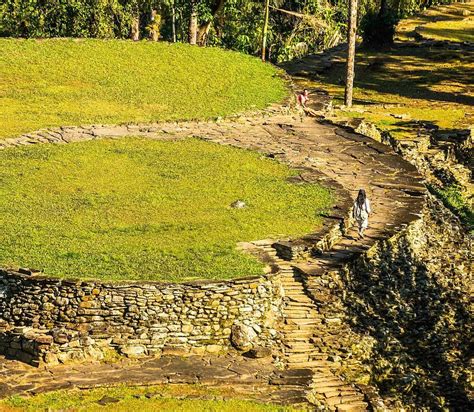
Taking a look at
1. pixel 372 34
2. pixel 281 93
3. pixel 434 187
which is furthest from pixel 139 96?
pixel 372 34

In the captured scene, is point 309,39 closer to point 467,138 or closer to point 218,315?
point 467,138

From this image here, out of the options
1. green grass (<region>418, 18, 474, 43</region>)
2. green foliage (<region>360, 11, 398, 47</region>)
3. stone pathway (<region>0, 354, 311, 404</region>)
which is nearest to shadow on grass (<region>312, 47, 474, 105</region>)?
green foliage (<region>360, 11, 398, 47</region>)

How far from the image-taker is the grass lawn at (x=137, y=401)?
77.6 ft

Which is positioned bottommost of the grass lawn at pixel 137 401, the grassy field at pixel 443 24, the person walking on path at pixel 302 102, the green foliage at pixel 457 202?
the grass lawn at pixel 137 401

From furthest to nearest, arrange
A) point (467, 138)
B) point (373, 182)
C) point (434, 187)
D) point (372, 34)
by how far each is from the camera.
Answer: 1. point (372, 34)
2. point (467, 138)
3. point (434, 187)
4. point (373, 182)

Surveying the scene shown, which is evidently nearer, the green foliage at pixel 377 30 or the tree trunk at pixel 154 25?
the green foliage at pixel 377 30

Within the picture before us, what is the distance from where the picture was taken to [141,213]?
32938 millimetres

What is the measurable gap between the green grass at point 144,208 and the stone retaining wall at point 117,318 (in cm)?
90

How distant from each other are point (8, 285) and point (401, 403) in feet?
33.1

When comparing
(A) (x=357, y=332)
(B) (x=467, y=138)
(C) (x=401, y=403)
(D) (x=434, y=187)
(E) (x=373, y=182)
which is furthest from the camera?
(B) (x=467, y=138)

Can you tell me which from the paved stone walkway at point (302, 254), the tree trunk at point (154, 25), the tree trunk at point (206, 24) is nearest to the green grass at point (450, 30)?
the tree trunk at point (206, 24)

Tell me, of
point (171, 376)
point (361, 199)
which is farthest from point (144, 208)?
point (171, 376)

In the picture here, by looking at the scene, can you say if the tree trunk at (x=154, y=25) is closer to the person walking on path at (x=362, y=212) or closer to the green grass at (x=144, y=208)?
the green grass at (x=144, y=208)

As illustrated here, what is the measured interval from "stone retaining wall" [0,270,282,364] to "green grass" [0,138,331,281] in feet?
2.96
